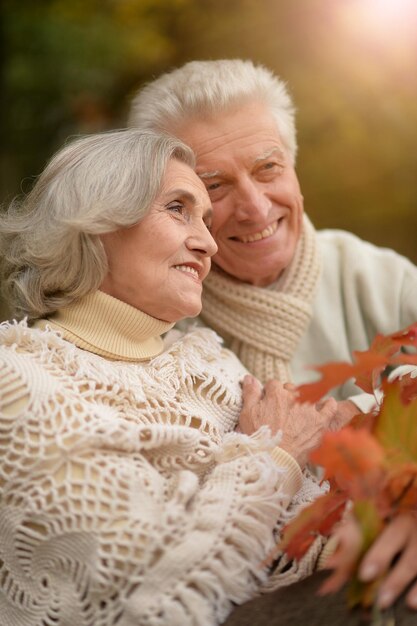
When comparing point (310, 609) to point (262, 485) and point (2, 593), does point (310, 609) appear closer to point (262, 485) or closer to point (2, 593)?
point (262, 485)

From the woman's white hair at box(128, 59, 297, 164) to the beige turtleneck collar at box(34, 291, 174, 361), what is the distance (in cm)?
65

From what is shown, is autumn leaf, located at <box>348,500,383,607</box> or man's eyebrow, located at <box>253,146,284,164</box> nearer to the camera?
autumn leaf, located at <box>348,500,383,607</box>

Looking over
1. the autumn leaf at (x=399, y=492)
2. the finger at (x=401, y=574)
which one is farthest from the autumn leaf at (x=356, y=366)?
the finger at (x=401, y=574)

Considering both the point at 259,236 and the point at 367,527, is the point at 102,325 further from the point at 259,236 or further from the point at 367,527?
the point at 367,527

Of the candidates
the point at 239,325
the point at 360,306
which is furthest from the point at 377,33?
the point at 239,325

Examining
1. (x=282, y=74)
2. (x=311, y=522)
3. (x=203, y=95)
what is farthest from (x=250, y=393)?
(x=282, y=74)

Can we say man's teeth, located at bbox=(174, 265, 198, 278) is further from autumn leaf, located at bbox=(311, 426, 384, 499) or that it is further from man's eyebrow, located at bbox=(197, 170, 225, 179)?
autumn leaf, located at bbox=(311, 426, 384, 499)

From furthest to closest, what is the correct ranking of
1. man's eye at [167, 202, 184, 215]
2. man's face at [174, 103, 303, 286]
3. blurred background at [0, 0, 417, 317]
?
blurred background at [0, 0, 417, 317]
man's face at [174, 103, 303, 286]
man's eye at [167, 202, 184, 215]

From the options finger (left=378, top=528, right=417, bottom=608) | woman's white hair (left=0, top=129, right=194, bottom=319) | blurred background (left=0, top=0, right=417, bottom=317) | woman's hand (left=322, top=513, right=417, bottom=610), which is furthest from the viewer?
blurred background (left=0, top=0, right=417, bottom=317)

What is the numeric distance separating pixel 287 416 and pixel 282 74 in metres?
2.41

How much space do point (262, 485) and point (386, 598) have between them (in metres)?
0.35

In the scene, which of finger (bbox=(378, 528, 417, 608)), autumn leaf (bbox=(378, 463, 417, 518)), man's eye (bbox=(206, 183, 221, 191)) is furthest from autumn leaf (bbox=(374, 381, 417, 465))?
man's eye (bbox=(206, 183, 221, 191))

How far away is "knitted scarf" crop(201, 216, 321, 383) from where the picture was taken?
217 centimetres

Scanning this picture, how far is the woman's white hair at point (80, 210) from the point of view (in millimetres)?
1645
